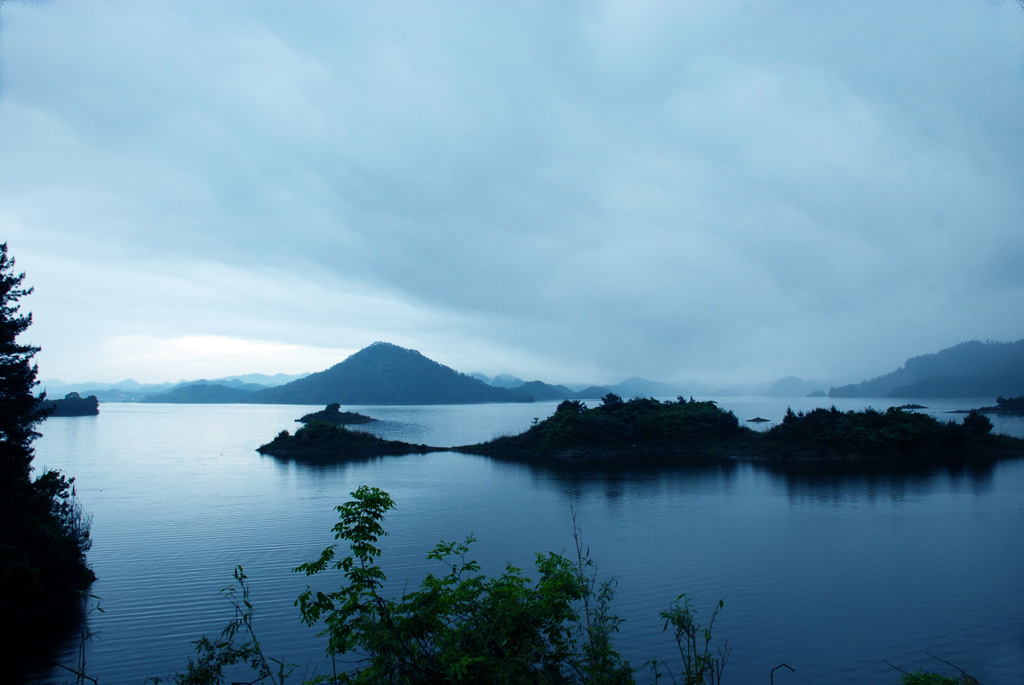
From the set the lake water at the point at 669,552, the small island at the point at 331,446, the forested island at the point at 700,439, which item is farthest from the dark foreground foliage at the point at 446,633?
the small island at the point at 331,446

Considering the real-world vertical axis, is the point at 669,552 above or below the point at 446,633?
below

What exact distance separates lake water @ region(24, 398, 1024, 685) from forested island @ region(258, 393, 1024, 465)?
5487mm

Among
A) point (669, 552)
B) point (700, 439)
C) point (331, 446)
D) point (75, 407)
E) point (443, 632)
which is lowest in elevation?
point (331, 446)

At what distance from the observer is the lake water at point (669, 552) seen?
12336 millimetres

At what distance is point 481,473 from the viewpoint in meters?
41.1

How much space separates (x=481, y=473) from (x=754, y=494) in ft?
62.5

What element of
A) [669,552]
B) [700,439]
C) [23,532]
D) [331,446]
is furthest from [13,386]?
[700,439]

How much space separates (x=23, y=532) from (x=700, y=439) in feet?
157

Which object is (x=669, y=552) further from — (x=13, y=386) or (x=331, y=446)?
(x=331, y=446)

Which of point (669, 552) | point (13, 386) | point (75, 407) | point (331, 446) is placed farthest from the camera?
point (75, 407)

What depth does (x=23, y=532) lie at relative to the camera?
14.3 metres

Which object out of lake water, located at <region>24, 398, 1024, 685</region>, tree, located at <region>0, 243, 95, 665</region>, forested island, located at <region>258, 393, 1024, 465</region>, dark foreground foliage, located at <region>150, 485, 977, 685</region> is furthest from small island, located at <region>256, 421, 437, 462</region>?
dark foreground foliage, located at <region>150, 485, 977, 685</region>

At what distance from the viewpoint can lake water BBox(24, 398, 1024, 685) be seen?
40.5ft

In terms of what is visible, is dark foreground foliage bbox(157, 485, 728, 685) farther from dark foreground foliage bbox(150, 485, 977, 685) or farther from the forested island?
the forested island
